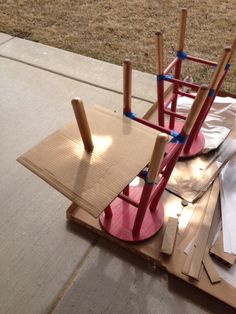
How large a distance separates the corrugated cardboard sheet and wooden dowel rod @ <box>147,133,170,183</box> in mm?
47

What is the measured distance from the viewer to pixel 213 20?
2633 millimetres

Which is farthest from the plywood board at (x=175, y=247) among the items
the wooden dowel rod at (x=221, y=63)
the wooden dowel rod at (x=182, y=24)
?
the wooden dowel rod at (x=182, y=24)

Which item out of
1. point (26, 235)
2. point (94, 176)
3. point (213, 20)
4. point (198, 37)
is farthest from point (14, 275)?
point (213, 20)

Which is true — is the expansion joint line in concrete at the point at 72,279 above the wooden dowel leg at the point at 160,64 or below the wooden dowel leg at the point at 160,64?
below

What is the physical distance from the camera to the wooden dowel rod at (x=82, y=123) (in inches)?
33.5

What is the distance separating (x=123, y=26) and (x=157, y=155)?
2.12 metres

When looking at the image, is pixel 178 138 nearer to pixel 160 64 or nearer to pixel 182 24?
pixel 160 64

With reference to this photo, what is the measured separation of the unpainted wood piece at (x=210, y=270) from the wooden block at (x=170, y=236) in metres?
0.12

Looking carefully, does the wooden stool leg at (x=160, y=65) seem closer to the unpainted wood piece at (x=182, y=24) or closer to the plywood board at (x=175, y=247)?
the unpainted wood piece at (x=182, y=24)

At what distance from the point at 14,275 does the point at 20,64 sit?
1512 millimetres

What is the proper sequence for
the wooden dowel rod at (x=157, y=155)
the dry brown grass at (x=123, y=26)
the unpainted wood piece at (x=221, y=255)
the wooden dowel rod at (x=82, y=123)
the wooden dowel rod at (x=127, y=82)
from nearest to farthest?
the wooden dowel rod at (x=157, y=155)
the wooden dowel rod at (x=82, y=123)
the wooden dowel rod at (x=127, y=82)
the unpainted wood piece at (x=221, y=255)
the dry brown grass at (x=123, y=26)

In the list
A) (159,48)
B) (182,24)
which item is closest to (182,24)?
(182,24)

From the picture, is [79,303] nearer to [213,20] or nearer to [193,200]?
[193,200]

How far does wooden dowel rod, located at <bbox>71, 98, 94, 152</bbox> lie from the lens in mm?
850
